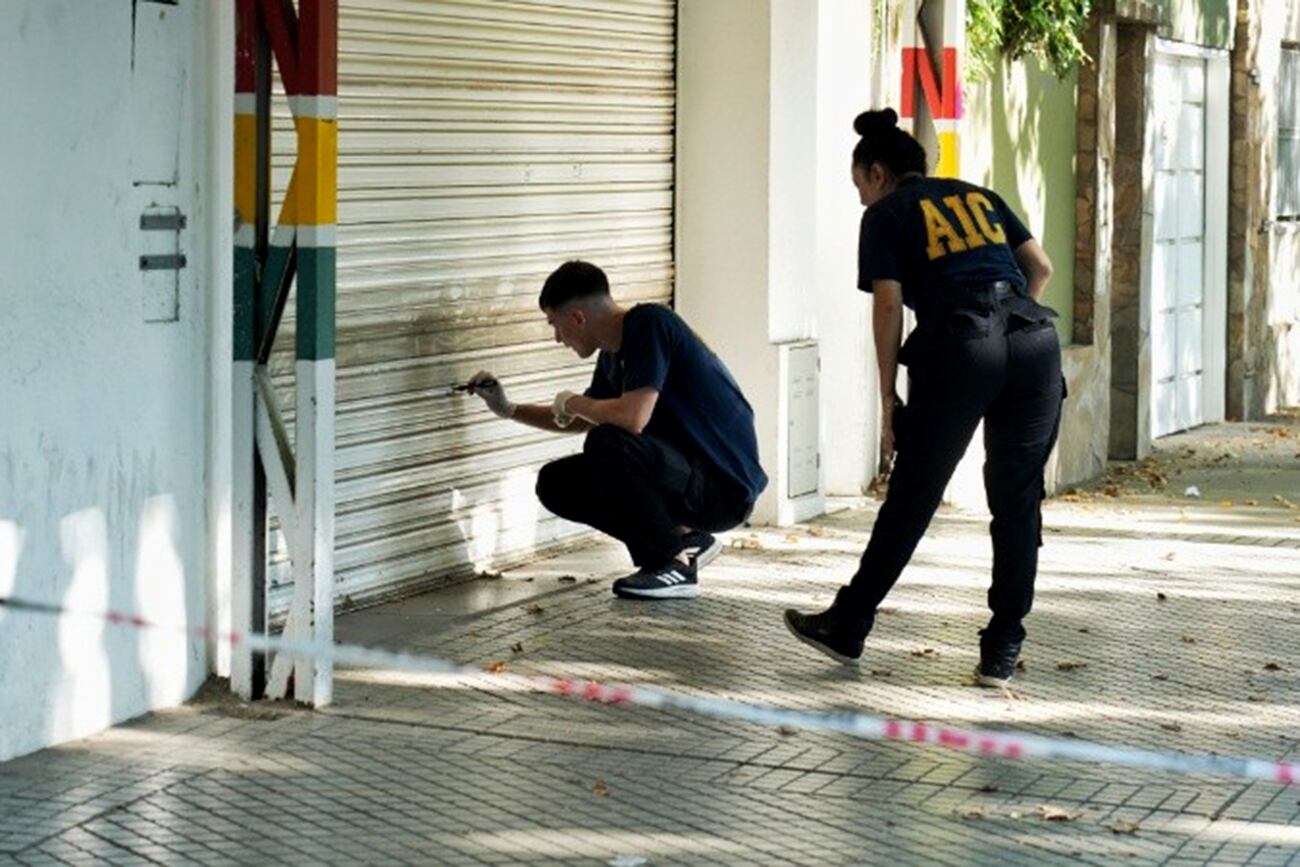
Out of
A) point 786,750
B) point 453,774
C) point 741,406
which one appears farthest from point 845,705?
point 741,406

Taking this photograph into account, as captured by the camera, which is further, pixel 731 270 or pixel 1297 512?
pixel 1297 512

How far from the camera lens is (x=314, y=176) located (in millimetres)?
8102

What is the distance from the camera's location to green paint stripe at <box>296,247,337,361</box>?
8.12m

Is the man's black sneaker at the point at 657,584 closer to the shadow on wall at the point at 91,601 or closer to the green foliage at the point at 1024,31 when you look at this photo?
the shadow on wall at the point at 91,601

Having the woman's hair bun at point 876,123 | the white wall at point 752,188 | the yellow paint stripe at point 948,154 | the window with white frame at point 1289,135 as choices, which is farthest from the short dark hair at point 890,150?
the window with white frame at point 1289,135

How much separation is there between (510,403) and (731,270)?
90.7 inches

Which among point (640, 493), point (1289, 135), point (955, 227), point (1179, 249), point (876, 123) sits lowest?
point (640, 493)

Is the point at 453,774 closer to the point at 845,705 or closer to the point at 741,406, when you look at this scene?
the point at 845,705

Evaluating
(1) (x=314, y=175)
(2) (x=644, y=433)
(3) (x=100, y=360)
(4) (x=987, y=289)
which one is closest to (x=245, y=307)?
(1) (x=314, y=175)

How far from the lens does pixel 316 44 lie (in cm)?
802

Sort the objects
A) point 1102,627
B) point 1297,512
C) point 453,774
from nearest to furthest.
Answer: point 453,774
point 1102,627
point 1297,512

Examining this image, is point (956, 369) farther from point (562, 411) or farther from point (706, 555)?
point (706, 555)

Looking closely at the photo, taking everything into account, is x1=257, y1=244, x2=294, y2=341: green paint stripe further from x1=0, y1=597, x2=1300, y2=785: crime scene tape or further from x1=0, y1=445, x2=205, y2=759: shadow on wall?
x1=0, y1=597, x2=1300, y2=785: crime scene tape

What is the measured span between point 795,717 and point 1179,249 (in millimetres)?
11402
